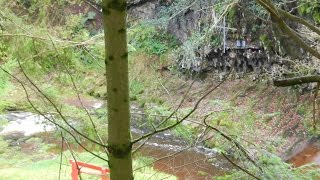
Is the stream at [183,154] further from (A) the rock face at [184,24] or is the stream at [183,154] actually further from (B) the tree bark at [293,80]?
(B) the tree bark at [293,80]

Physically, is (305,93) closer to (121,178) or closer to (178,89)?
(178,89)

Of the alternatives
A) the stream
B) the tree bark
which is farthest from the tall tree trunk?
the stream

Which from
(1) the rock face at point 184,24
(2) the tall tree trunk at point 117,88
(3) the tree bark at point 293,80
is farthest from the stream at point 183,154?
(2) the tall tree trunk at point 117,88

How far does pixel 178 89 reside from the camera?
1536cm

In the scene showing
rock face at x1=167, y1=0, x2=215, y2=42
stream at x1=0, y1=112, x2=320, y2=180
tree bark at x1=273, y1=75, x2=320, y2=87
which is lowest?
stream at x1=0, y1=112, x2=320, y2=180

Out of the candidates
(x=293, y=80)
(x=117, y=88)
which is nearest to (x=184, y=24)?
(x=293, y=80)

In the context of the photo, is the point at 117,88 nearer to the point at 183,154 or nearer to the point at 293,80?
the point at 293,80

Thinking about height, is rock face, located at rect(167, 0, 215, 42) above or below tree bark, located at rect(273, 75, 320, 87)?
above

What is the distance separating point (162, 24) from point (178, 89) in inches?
157

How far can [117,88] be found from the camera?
4.42 ft

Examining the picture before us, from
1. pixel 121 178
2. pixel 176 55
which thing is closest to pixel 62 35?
pixel 121 178

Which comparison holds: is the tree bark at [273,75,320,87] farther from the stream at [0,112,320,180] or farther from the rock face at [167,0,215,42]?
the rock face at [167,0,215,42]

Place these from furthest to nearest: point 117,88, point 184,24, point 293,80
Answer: point 184,24 < point 293,80 < point 117,88

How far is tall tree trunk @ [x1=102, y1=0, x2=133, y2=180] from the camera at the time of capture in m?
1.30
